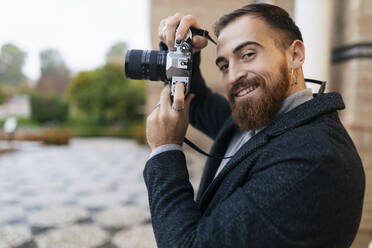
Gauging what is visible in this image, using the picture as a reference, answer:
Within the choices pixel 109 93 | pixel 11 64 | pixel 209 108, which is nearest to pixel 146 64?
pixel 209 108

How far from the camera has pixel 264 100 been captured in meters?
0.64

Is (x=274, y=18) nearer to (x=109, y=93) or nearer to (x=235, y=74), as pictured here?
(x=235, y=74)

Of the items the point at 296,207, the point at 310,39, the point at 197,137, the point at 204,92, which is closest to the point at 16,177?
the point at 197,137

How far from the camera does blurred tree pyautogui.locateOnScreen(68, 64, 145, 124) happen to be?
38.4 feet

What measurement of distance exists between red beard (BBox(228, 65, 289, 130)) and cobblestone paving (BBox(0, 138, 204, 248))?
127 centimetres

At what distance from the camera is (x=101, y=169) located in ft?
12.7

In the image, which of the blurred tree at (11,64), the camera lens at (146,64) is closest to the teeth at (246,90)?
the camera lens at (146,64)

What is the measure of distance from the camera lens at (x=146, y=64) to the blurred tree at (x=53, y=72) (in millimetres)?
19370

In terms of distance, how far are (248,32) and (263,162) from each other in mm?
313

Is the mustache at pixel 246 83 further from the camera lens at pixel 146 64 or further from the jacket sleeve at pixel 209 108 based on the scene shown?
the jacket sleeve at pixel 209 108

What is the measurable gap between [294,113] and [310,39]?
1207mm

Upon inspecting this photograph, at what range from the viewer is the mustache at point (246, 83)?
Result: 0.63 m

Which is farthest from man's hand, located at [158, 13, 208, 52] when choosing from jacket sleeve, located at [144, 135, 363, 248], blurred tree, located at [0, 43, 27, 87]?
blurred tree, located at [0, 43, 27, 87]

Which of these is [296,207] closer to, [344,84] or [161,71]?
[161,71]
